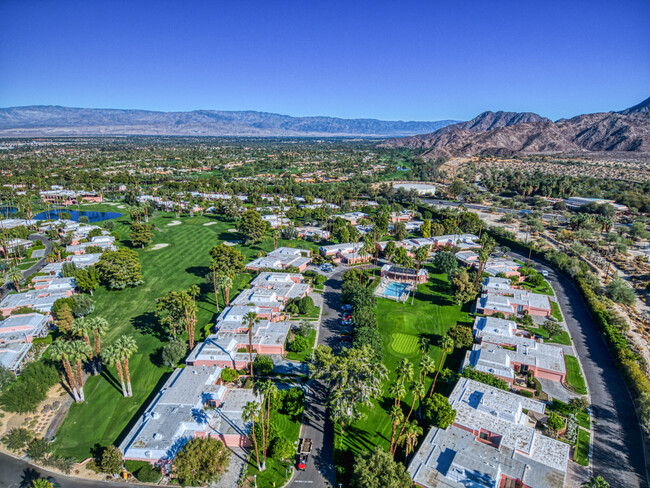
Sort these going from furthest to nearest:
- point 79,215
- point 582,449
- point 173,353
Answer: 1. point 79,215
2. point 173,353
3. point 582,449

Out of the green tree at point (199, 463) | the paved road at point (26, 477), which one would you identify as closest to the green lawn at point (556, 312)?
the green tree at point (199, 463)

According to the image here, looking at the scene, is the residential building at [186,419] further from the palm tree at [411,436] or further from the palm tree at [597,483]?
the palm tree at [597,483]

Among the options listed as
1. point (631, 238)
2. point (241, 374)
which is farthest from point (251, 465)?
point (631, 238)

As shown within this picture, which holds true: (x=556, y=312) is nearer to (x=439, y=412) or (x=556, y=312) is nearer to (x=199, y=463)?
(x=439, y=412)

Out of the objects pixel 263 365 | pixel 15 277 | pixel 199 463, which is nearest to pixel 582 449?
pixel 263 365

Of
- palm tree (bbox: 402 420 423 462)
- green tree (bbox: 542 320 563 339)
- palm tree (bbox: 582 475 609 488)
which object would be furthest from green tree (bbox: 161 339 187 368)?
green tree (bbox: 542 320 563 339)

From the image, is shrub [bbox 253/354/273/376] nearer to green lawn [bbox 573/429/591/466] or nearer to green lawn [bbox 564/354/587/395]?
green lawn [bbox 573/429/591/466]

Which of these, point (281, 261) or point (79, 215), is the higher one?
point (281, 261)
